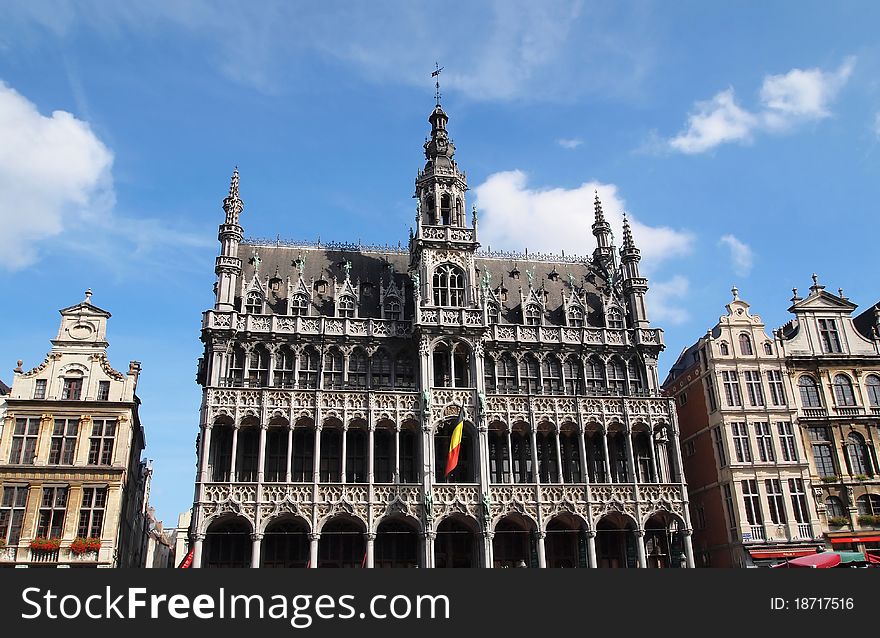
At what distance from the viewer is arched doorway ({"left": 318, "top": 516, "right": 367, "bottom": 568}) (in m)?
45.4

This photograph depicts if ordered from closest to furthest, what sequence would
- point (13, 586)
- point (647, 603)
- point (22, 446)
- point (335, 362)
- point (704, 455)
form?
1. point (13, 586)
2. point (647, 603)
3. point (22, 446)
4. point (335, 362)
5. point (704, 455)

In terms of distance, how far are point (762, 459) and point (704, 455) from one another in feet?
13.9

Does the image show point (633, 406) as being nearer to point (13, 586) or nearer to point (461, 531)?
point (461, 531)

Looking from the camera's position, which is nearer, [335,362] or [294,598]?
[294,598]

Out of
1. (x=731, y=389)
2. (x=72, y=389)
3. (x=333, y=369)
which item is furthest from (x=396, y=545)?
(x=731, y=389)

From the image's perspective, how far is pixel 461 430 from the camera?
46.0m

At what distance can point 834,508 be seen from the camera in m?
49.3

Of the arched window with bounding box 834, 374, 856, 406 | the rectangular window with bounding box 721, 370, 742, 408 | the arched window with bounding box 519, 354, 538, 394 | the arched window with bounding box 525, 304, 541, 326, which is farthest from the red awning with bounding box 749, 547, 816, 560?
the arched window with bounding box 525, 304, 541, 326

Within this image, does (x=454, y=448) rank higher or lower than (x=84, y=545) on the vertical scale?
higher

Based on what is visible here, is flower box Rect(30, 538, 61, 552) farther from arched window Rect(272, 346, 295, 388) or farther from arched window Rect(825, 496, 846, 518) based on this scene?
arched window Rect(825, 496, 846, 518)

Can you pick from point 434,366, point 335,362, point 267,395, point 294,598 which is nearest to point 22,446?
point 267,395

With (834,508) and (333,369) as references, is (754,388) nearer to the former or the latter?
(834,508)

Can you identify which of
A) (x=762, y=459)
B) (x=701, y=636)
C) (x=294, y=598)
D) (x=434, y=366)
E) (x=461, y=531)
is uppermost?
(x=434, y=366)

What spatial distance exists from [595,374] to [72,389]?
34254mm
